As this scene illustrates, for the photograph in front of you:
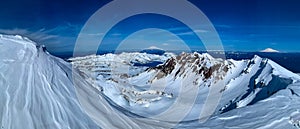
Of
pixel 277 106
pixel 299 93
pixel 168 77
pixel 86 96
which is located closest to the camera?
pixel 86 96

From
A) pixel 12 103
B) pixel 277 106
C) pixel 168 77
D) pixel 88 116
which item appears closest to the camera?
pixel 12 103

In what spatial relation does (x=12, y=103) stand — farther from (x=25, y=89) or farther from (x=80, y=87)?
(x=80, y=87)

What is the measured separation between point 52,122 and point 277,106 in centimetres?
484

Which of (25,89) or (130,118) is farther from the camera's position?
(130,118)

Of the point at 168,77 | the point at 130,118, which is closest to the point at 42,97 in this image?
the point at 130,118

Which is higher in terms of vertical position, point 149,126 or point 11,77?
point 11,77

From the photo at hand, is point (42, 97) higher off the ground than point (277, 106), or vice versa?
point (42, 97)

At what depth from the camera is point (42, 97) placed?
4.82 meters

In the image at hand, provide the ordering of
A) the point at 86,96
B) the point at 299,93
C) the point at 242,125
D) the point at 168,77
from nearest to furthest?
the point at 86,96 < the point at 242,125 < the point at 299,93 < the point at 168,77

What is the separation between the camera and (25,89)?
15.6 ft

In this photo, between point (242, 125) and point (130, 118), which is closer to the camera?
point (130, 118)

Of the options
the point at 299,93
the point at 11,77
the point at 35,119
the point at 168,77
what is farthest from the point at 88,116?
the point at 168,77

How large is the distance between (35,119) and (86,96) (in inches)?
40.8

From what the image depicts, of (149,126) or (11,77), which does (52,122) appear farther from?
(149,126)
